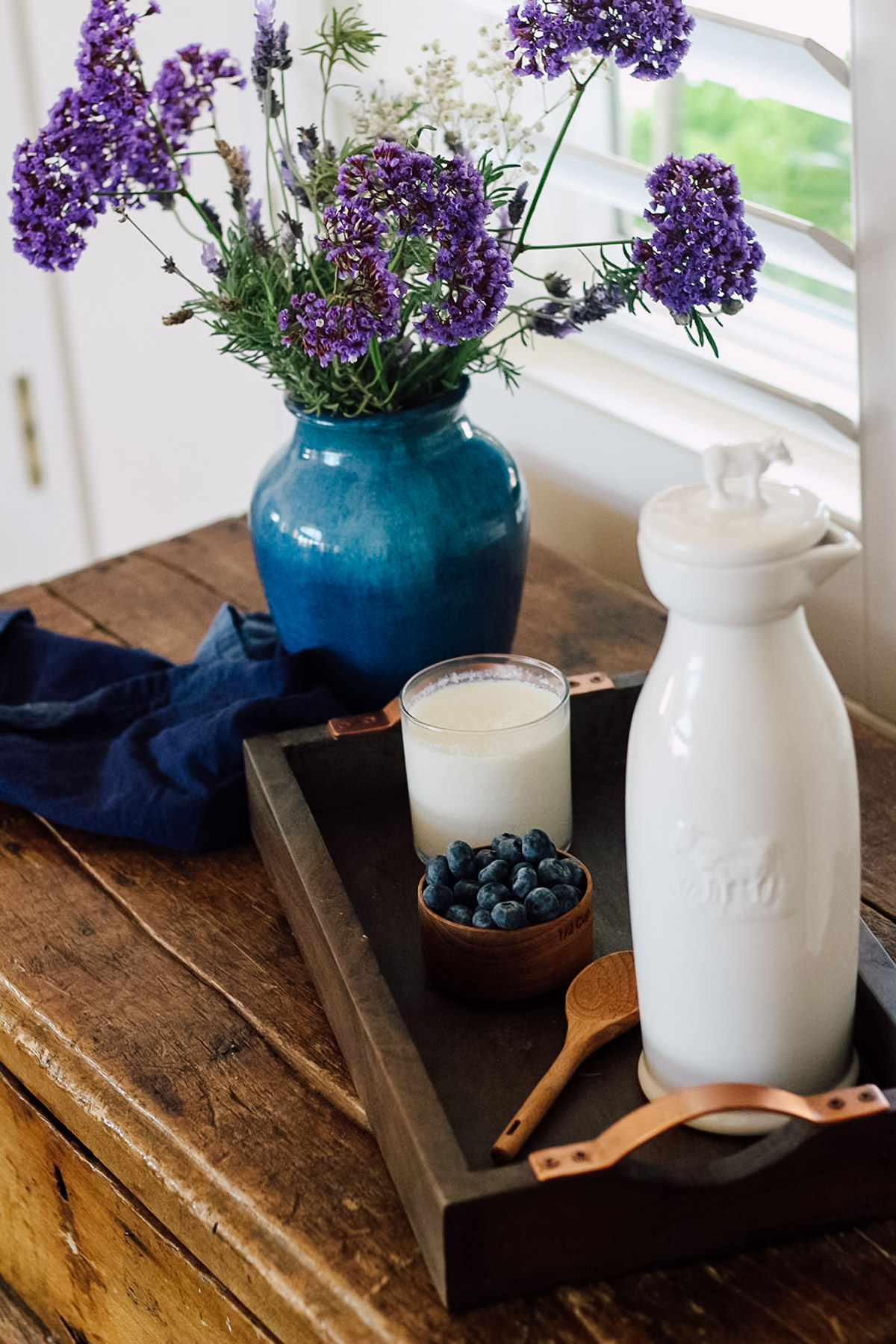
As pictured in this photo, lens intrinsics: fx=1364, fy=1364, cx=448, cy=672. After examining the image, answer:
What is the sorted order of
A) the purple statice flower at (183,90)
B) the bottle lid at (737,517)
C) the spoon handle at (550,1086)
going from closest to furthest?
the bottle lid at (737,517), the spoon handle at (550,1086), the purple statice flower at (183,90)

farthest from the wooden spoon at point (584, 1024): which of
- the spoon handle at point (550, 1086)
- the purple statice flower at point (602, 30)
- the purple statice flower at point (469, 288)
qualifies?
the purple statice flower at point (602, 30)

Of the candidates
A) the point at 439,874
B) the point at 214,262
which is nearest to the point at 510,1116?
the point at 439,874

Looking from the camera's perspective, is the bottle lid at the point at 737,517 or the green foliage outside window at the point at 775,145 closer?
the bottle lid at the point at 737,517

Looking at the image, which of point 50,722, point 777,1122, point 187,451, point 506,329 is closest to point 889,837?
point 777,1122

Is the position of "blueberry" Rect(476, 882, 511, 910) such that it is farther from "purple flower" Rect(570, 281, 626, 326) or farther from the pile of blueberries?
"purple flower" Rect(570, 281, 626, 326)

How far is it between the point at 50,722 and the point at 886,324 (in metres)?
0.63

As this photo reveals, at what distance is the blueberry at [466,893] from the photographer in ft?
2.23

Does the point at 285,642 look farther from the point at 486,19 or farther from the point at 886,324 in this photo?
the point at 486,19

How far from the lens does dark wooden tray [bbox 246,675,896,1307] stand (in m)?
0.53

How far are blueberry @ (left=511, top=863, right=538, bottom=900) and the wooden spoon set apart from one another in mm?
49

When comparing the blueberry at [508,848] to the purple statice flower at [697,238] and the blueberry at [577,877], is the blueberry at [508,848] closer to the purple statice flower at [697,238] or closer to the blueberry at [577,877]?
the blueberry at [577,877]

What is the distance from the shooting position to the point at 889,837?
2.71 ft

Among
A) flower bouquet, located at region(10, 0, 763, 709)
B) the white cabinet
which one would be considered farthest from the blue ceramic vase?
the white cabinet

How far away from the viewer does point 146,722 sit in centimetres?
96
